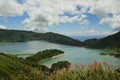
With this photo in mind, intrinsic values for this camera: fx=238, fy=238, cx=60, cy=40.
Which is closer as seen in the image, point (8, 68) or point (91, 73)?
point (91, 73)

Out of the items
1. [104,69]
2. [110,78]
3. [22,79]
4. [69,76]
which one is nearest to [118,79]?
[110,78]

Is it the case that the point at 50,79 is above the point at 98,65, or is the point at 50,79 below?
below

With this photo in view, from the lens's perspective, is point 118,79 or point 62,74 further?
point 62,74

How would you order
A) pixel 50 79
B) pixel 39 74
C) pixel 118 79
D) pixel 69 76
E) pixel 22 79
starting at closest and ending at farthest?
pixel 118 79, pixel 69 76, pixel 50 79, pixel 39 74, pixel 22 79

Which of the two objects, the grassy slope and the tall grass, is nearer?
the tall grass

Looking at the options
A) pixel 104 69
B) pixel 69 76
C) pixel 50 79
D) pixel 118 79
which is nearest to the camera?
pixel 118 79

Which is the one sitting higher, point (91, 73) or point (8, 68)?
point (91, 73)

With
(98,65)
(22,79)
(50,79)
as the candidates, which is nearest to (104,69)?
(98,65)

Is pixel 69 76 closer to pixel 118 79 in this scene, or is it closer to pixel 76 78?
pixel 76 78

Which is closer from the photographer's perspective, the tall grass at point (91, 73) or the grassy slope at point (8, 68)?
the tall grass at point (91, 73)

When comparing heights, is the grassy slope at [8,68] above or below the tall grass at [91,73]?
below

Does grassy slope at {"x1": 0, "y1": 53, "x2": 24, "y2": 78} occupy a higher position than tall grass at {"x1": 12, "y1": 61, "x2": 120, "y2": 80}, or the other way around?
tall grass at {"x1": 12, "y1": 61, "x2": 120, "y2": 80}
